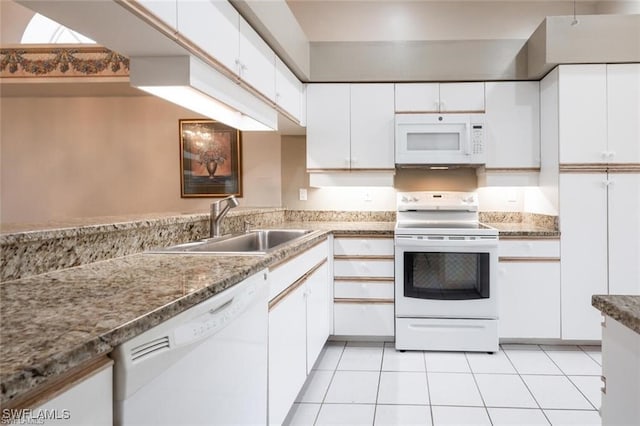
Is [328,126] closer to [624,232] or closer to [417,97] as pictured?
[417,97]

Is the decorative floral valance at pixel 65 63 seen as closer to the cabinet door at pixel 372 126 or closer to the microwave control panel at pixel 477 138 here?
the cabinet door at pixel 372 126

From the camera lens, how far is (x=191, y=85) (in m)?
1.62

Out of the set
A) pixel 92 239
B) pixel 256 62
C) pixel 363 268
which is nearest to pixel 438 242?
pixel 363 268

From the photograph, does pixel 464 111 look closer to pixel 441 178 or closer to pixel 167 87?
pixel 441 178

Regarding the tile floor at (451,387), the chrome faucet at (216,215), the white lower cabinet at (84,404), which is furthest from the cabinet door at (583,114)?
the white lower cabinet at (84,404)

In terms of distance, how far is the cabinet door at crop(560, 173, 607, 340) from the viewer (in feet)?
9.49

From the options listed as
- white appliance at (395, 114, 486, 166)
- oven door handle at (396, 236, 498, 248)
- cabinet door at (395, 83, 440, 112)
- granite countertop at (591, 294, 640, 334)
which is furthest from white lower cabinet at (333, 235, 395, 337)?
granite countertop at (591, 294, 640, 334)

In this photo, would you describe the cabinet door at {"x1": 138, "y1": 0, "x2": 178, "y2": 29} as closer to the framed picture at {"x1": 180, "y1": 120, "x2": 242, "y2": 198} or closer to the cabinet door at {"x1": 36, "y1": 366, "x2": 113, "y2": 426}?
the cabinet door at {"x1": 36, "y1": 366, "x2": 113, "y2": 426}

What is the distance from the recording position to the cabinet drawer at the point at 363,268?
305 centimetres

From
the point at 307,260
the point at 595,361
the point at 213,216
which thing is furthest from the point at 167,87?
the point at 595,361

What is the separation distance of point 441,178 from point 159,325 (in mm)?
3140

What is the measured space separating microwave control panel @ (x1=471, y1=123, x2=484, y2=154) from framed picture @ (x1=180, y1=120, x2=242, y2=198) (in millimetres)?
2016

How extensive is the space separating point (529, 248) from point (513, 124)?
3.26ft

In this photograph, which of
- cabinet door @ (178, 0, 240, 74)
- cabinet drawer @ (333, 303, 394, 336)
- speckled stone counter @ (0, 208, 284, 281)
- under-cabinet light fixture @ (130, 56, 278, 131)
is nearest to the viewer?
speckled stone counter @ (0, 208, 284, 281)
